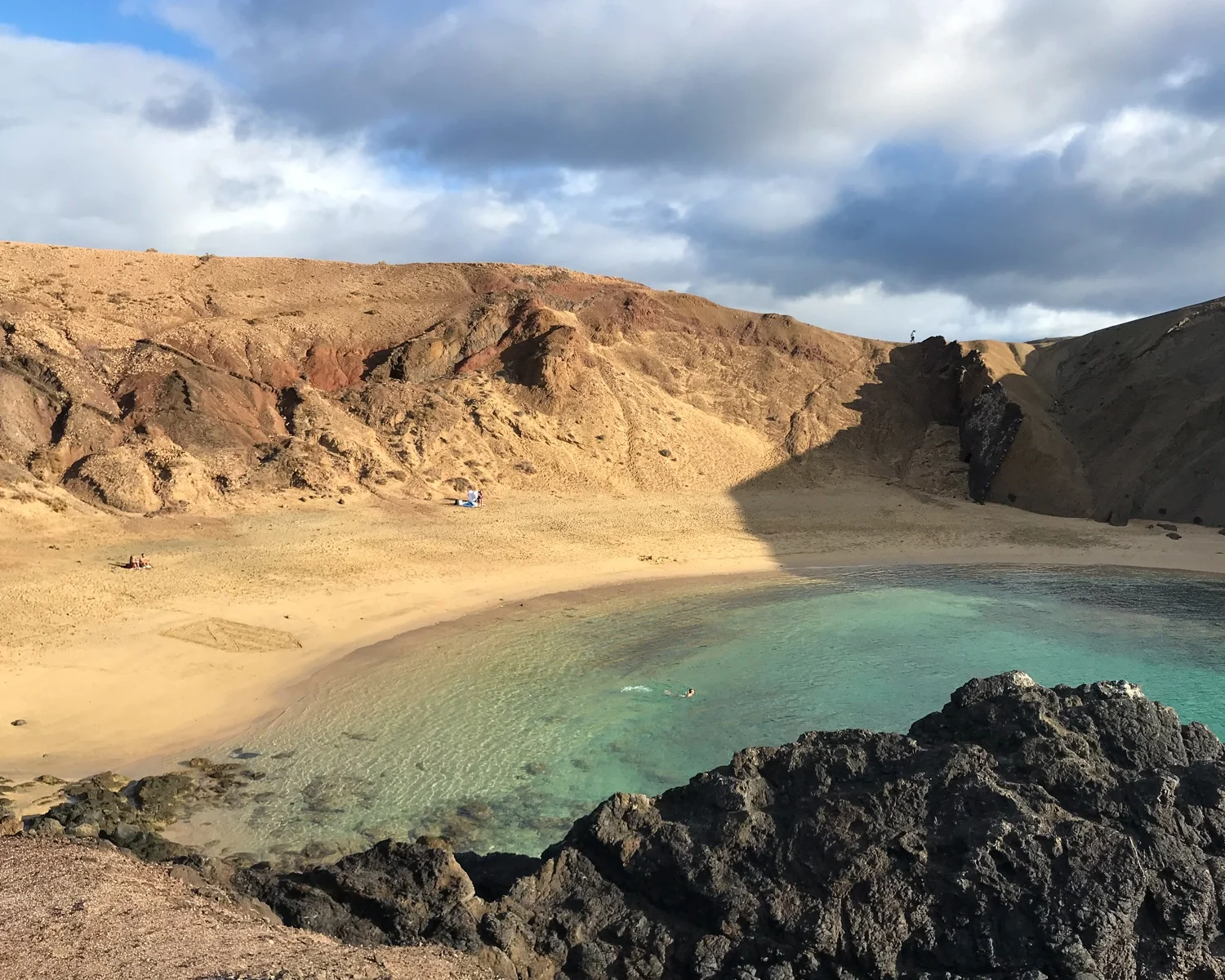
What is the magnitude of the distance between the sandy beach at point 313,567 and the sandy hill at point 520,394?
5.13 ft

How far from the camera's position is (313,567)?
1847 centimetres

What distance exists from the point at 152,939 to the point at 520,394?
24871mm

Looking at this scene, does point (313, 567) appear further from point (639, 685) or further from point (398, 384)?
point (398, 384)

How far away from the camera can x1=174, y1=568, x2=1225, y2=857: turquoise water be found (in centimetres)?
1011

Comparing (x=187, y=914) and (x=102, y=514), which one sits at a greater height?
(x=102, y=514)

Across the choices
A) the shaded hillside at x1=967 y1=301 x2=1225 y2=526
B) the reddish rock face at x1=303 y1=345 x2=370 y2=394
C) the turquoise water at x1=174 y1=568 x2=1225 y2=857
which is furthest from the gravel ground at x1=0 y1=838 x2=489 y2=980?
the shaded hillside at x1=967 y1=301 x2=1225 y2=526

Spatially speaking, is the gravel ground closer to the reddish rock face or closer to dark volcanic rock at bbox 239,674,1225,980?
dark volcanic rock at bbox 239,674,1225,980

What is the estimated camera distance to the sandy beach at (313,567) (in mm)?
12211

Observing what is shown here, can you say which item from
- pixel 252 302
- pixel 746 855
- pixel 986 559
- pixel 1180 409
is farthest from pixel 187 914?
pixel 1180 409

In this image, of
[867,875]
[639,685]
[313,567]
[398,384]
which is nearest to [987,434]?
[398,384]

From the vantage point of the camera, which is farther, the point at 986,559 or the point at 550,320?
the point at 550,320

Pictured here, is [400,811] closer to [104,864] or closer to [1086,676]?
[104,864]

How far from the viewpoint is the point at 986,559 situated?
78.5 feet

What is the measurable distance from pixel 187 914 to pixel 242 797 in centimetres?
475
